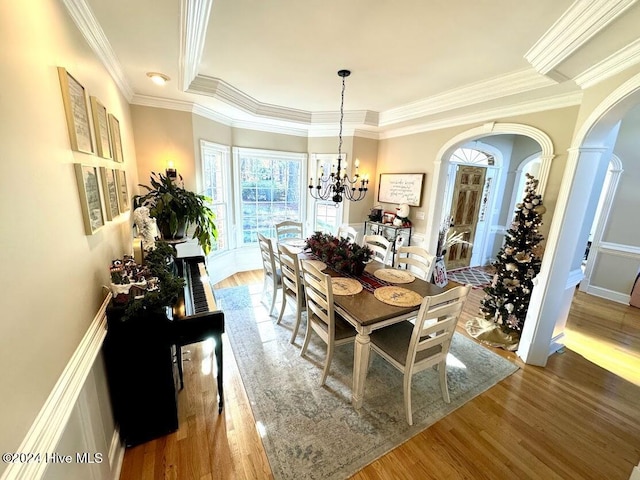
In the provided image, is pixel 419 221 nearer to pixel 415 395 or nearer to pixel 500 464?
pixel 415 395

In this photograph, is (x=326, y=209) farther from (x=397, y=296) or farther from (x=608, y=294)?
(x=608, y=294)

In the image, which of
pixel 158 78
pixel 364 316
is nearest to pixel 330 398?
pixel 364 316

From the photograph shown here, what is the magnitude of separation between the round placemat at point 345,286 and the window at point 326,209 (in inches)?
93.6

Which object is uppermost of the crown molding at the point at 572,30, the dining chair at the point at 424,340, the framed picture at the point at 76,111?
the crown molding at the point at 572,30

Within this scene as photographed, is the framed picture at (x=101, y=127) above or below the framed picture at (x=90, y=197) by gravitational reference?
above

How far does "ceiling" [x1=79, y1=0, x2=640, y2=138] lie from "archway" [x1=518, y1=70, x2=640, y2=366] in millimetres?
310

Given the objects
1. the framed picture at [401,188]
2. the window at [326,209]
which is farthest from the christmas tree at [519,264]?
the window at [326,209]

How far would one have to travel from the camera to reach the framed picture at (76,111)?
3.96ft

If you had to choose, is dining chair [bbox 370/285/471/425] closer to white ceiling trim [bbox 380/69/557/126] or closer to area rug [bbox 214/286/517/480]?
area rug [bbox 214/286/517/480]

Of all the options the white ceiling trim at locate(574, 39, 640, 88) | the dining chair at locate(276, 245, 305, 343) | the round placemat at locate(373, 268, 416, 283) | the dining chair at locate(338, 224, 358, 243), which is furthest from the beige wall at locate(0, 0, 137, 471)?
the white ceiling trim at locate(574, 39, 640, 88)

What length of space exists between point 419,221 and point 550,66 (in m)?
2.46

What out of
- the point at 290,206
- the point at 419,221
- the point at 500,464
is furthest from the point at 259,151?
the point at 500,464

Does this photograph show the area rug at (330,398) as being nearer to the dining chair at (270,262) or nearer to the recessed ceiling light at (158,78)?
the dining chair at (270,262)

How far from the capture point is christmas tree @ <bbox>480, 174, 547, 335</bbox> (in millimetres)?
2617
